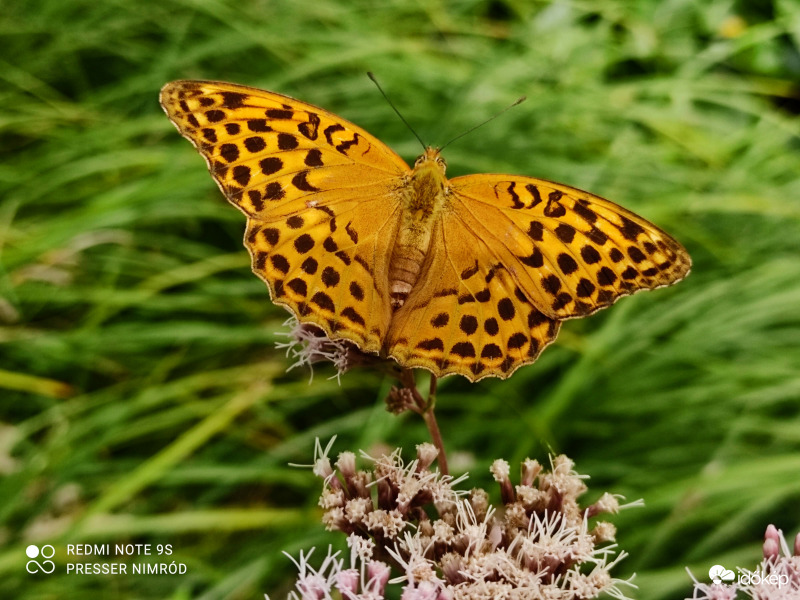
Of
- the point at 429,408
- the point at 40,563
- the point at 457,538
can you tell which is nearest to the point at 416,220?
the point at 429,408

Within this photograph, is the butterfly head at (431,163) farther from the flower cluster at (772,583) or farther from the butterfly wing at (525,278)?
the flower cluster at (772,583)

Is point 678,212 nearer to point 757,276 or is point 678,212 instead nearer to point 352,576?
point 757,276

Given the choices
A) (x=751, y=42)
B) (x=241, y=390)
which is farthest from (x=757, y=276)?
(x=241, y=390)

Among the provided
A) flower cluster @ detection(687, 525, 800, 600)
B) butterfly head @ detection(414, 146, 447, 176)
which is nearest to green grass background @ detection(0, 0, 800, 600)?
flower cluster @ detection(687, 525, 800, 600)

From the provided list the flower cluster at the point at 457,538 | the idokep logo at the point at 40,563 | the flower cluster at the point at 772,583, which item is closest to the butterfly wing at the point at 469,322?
the flower cluster at the point at 457,538

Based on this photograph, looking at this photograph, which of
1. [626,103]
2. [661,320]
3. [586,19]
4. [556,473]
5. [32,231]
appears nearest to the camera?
[556,473]

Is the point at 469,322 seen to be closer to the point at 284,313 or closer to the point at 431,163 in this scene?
the point at 431,163
